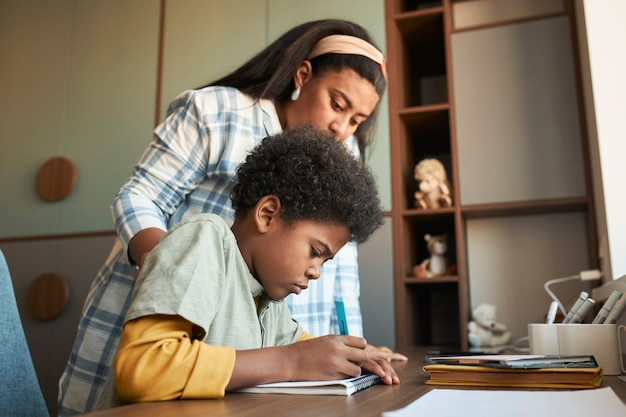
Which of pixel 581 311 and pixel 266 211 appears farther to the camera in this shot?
pixel 581 311

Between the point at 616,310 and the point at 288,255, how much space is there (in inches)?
22.2

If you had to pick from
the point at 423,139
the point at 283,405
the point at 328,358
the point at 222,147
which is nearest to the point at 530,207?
the point at 423,139

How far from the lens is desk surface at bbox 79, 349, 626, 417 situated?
513 mm

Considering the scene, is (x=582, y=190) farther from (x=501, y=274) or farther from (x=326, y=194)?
(x=326, y=194)

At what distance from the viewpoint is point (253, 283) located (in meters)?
0.80

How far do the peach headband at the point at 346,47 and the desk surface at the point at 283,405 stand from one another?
2.62ft

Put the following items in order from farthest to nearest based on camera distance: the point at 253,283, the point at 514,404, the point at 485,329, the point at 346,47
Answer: the point at 485,329, the point at 346,47, the point at 253,283, the point at 514,404

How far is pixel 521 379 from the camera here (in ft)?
2.26

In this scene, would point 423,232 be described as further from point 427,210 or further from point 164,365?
point 164,365

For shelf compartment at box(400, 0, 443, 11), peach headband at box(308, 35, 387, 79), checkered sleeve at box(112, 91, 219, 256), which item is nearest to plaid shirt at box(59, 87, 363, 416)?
checkered sleeve at box(112, 91, 219, 256)

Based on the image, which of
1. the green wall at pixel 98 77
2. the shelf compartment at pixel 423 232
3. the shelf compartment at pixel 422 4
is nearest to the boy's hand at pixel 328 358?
the shelf compartment at pixel 423 232

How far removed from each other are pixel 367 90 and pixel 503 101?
108 cm

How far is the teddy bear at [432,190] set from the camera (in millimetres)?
2141

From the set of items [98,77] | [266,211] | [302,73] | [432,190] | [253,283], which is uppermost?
[98,77]
